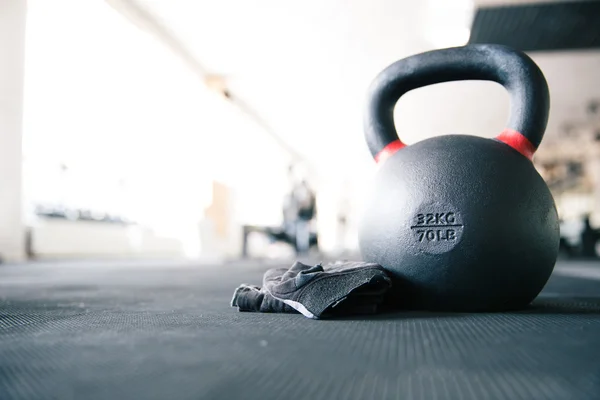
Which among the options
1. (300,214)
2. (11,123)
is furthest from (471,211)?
(300,214)

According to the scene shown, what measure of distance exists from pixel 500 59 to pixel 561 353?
0.72m

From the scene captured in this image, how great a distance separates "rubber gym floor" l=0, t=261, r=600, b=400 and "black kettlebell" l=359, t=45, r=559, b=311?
0.07 m

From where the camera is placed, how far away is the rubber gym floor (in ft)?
1.63

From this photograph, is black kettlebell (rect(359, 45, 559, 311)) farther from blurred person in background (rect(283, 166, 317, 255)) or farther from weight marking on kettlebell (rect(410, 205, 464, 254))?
blurred person in background (rect(283, 166, 317, 255))

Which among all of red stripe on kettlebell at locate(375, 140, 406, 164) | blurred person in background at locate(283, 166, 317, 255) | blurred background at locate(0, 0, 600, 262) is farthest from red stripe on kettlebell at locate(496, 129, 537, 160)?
blurred person in background at locate(283, 166, 317, 255)

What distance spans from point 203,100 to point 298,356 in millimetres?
7422

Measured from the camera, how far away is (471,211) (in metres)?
0.96

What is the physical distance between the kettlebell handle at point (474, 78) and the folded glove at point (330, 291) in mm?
363

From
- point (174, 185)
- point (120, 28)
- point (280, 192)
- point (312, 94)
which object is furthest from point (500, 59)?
point (280, 192)

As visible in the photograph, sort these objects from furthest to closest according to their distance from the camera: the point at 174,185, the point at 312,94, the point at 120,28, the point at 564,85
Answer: the point at 174,185, the point at 312,94, the point at 564,85, the point at 120,28

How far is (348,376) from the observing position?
55cm

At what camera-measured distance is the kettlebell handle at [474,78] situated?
110 cm

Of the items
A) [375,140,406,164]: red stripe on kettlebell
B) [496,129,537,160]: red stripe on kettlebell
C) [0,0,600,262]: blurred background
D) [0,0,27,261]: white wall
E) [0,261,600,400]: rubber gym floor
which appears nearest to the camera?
[0,261,600,400]: rubber gym floor

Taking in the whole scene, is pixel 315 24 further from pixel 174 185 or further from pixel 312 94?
pixel 174 185
